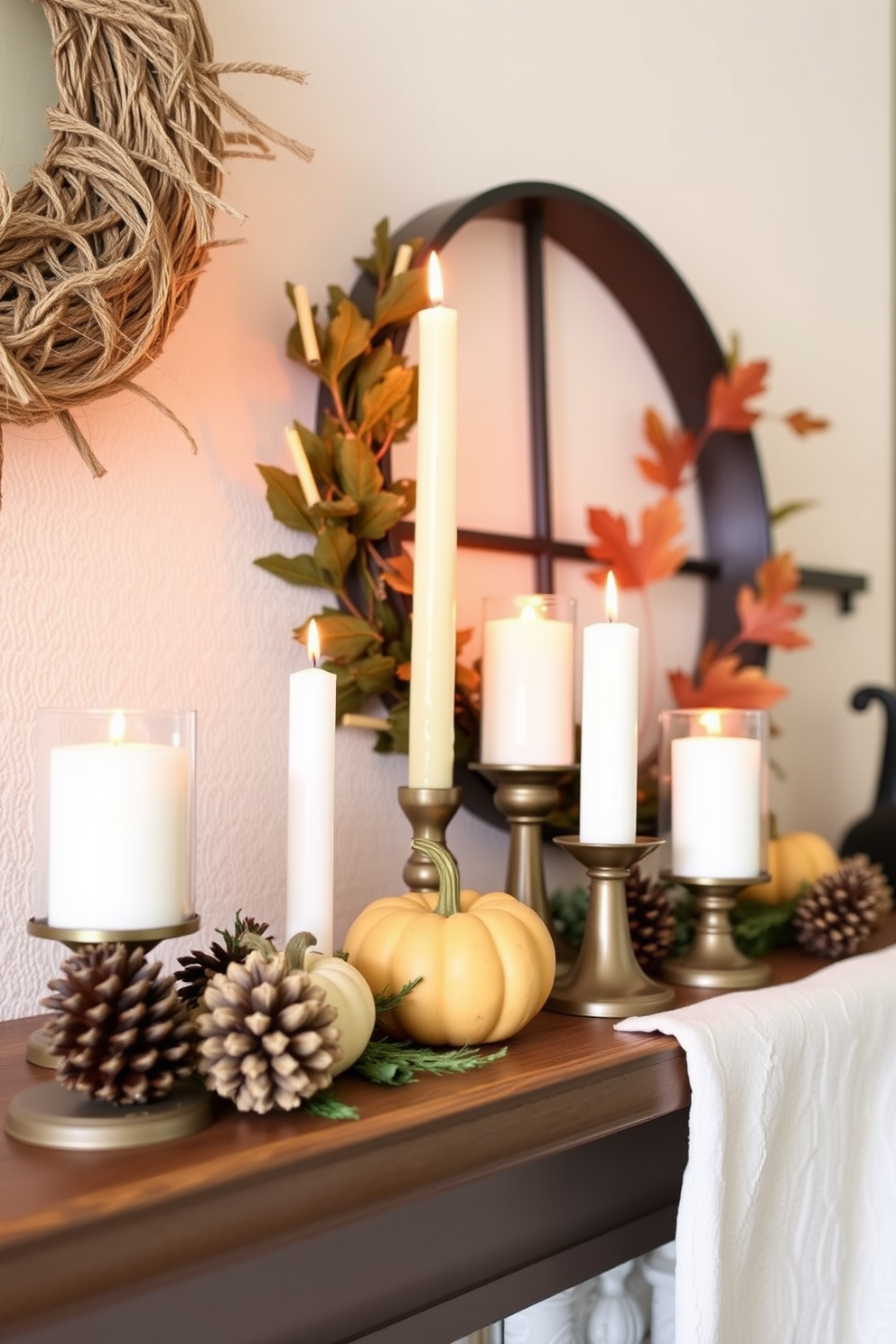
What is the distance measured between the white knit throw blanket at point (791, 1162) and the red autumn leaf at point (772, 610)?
329mm

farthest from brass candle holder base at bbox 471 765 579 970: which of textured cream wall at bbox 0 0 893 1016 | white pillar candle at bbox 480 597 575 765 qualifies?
textured cream wall at bbox 0 0 893 1016

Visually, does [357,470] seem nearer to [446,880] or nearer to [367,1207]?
[446,880]

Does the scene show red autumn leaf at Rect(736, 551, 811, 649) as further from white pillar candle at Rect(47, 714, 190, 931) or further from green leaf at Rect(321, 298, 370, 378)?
white pillar candle at Rect(47, 714, 190, 931)

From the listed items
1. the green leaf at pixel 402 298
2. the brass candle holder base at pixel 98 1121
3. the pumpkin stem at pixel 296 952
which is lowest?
the brass candle holder base at pixel 98 1121

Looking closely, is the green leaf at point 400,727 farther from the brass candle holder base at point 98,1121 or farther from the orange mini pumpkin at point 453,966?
the brass candle holder base at point 98,1121

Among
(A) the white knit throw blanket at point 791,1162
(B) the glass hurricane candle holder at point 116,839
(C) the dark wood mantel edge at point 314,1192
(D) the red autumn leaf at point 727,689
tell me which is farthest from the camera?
(D) the red autumn leaf at point 727,689

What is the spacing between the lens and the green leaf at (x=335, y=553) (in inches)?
29.6

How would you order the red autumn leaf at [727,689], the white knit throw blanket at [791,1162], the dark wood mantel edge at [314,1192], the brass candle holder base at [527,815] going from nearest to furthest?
the dark wood mantel edge at [314,1192], the white knit throw blanket at [791,1162], the brass candle holder base at [527,815], the red autumn leaf at [727,689]

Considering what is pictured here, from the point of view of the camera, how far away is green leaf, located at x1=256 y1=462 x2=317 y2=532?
0.74 meters

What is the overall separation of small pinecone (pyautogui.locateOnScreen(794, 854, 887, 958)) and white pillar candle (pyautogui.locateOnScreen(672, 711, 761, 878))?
144 mm

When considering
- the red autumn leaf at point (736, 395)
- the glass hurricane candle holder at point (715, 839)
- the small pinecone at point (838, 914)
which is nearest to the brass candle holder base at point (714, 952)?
the glass hurricane candle holder at point (715, 839)

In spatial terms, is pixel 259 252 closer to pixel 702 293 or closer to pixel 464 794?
pixel 464 794

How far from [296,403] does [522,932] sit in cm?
39

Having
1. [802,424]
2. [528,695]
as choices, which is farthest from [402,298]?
[802,424]
